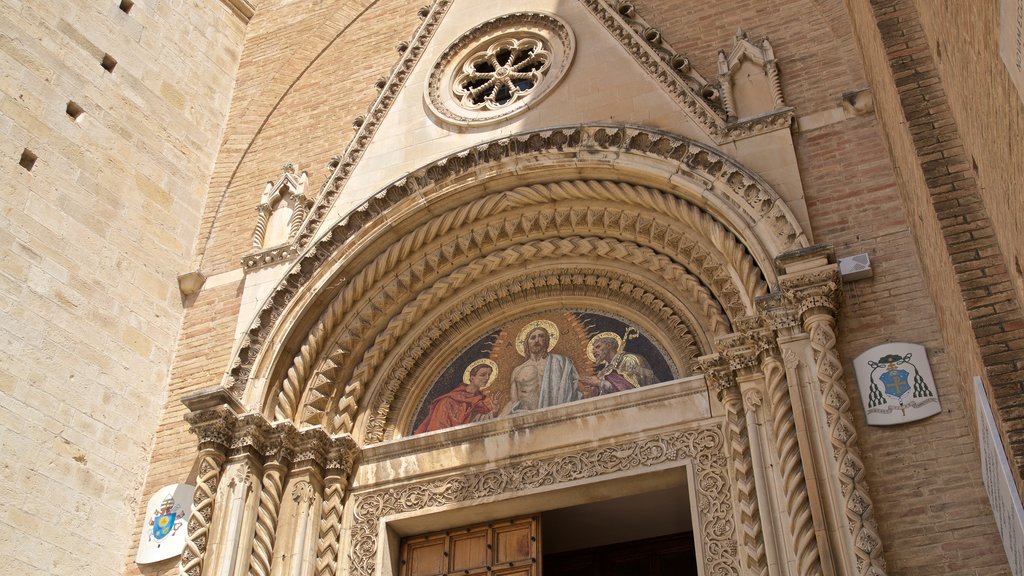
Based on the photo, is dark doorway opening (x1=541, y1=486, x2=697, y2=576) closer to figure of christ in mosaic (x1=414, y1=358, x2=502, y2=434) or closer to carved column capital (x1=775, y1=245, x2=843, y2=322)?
figure of christ in mosaic (x1=414, y1=358, x2=502, y2=434)

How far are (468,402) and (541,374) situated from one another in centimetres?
66

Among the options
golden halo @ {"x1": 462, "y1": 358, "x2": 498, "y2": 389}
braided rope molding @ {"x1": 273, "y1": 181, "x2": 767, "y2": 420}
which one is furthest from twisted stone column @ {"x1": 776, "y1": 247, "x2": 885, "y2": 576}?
golden halo @ {"x1": 462, "y1": 358, "x2": 498, "y2": 389}

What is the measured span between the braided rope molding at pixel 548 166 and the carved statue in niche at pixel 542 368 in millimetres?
1268

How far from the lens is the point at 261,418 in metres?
7.89

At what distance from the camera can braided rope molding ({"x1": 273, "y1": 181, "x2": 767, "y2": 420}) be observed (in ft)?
25.1

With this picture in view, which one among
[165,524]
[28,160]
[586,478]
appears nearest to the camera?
[586,478]

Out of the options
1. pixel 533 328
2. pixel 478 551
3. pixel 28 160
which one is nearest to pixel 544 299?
pixel 533 328

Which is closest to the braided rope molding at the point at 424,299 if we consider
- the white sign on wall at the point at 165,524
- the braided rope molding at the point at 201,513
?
the braided rope molding at the point at 201,513

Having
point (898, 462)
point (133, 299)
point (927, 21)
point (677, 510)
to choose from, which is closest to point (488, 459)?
point (677, 510)

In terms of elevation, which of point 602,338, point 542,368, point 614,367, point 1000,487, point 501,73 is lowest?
point 1000,487

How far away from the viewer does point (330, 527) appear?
7734 millimetres

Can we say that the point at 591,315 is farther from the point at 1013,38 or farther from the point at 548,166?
the point at 1013,38

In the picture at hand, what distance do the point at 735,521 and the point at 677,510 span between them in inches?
44.8

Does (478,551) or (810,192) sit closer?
(810,192)
